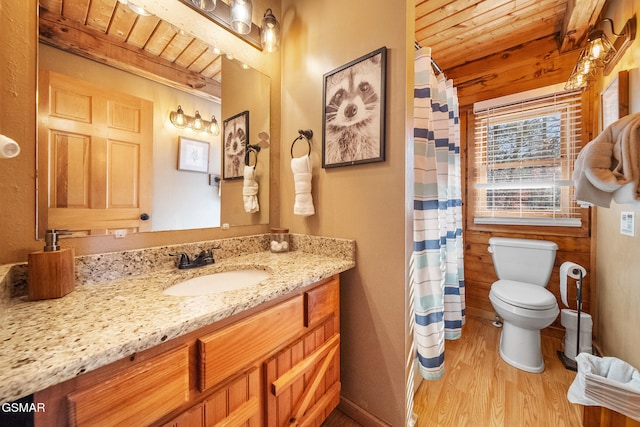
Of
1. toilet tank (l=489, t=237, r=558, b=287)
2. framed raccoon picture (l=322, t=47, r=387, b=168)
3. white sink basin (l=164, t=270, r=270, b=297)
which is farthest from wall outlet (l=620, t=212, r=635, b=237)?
white sink basin (l=164, t=270, r=270, b=297)

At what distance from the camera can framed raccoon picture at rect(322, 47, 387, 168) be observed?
1.12 meters

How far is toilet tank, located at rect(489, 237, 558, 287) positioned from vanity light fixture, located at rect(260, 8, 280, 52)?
2.22m

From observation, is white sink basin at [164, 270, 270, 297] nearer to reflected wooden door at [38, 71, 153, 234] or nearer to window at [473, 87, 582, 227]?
reflected wooden door at [38, 71, 153, 234]

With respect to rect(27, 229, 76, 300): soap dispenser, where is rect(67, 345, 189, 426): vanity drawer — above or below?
below

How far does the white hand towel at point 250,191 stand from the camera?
140 centimetres

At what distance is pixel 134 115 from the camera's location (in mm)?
994

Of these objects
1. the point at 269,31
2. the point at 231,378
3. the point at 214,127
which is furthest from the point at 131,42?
the point at 231,378

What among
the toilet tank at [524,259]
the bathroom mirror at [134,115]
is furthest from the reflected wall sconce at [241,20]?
the toilet tank at [524,259]

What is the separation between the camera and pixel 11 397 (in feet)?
1.20

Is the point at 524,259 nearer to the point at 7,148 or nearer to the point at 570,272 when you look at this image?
the point at 570,272

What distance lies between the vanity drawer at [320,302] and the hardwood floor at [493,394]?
0.82 metres

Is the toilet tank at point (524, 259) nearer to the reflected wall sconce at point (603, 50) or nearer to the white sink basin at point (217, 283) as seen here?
the reflected wall sconce at point (603, 50)

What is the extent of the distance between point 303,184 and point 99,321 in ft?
3.11

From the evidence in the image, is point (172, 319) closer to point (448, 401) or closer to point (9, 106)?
point (9, 106)
